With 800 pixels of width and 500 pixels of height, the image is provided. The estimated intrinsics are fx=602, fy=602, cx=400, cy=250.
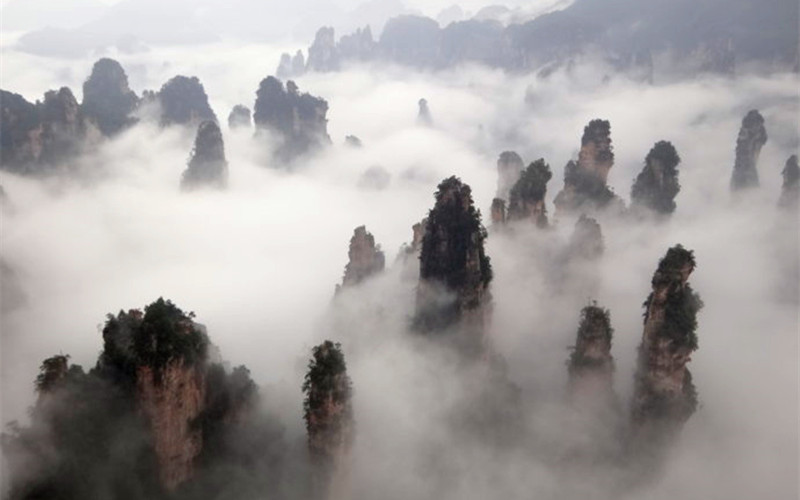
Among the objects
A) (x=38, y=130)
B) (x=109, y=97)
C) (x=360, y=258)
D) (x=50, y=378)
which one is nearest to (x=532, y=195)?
(x=360, y=258)

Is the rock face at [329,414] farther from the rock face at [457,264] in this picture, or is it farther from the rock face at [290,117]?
the rock face at [290,117]

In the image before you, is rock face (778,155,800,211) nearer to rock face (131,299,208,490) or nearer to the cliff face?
rock face (131,299,208,490)

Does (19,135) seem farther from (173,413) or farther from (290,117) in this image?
(173,413)

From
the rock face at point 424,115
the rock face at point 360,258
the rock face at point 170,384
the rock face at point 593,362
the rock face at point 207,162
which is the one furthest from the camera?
the rock face at point 424,115

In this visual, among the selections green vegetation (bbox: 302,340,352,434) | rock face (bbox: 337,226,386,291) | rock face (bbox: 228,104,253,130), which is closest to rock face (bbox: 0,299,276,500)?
green vegetation (bbox: 302,340,352,434)

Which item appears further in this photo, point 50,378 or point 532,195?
point 532,195

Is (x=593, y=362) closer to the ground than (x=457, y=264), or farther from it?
closer to the ground

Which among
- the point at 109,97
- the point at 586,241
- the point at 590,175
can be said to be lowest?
the point at 586,241

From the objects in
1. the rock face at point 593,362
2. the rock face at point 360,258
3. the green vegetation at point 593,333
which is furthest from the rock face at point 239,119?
the green vegetation at point 593,333
